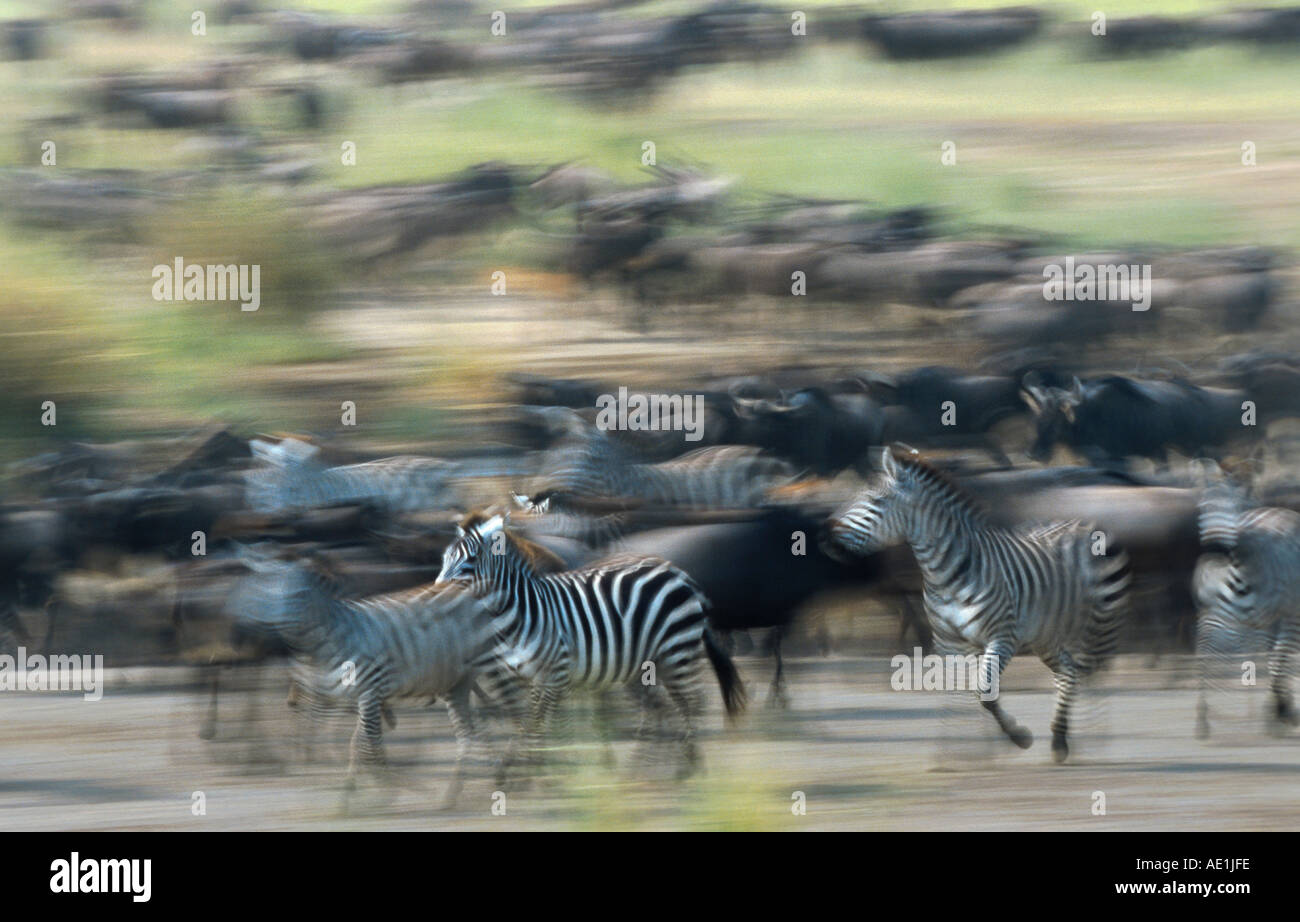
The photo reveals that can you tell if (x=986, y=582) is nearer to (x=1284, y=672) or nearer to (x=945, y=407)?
(x=1284, y=672)

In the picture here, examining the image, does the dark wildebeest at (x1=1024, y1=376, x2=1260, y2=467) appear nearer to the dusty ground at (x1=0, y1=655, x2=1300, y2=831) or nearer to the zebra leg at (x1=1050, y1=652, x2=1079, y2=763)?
the dusty ground at (x1=0, y1=655, x2=1300, y2=831)

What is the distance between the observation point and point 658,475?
10.7 meters

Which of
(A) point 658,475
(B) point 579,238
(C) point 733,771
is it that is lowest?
(C) point 733,771

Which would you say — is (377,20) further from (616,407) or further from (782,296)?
(616,407)

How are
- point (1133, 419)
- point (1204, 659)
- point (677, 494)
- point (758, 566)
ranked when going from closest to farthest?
point (1204, 659), point (758, 566), point (677, 494), point (1133, 419)

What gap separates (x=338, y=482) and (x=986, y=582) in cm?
383

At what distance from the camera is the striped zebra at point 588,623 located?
7352mm

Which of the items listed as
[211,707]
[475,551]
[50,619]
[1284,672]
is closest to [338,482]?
[50,619]

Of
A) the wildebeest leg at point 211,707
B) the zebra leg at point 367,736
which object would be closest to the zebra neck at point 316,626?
the zebra leg at point 367,736

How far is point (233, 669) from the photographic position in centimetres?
821

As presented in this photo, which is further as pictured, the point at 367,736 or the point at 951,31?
the point at 951,31

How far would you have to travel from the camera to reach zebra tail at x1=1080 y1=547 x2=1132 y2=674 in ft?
27.0

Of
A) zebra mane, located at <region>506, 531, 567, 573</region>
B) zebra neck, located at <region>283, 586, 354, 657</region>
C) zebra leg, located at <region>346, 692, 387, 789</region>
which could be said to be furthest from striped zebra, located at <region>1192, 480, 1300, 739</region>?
zebra neck, located at <region>283, 586, 354, 657</region>

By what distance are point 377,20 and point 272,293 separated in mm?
5300
